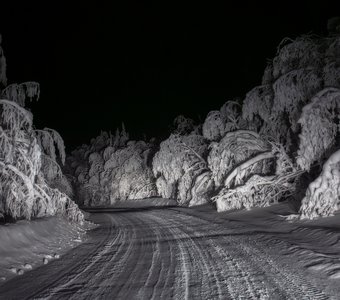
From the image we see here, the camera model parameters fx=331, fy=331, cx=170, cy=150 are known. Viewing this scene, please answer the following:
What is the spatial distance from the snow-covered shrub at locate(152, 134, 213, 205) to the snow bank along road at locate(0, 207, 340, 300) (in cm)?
1387

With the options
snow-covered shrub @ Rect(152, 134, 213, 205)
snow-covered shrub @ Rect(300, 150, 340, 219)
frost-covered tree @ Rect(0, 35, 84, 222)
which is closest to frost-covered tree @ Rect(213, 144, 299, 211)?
snow-covered shrub @ Rect(300, 150, 340, 219)

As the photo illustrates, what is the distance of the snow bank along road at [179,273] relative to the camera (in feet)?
16.5

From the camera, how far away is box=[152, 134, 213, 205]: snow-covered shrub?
926 inches

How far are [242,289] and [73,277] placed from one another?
3194 millimetres

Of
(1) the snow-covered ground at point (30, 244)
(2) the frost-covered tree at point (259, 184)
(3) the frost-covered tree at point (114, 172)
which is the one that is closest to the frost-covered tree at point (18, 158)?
(1) the snow-covered ground at point (30, 244)

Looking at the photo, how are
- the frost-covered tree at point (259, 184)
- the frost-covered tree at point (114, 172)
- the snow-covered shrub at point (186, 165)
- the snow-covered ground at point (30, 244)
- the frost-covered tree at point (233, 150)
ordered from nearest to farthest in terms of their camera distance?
the snow-covered ground at point (30, 244), the frost-covered tree at point (259, 184), the frost-covered tree at point (233, 150), the snow-covered shrub at point (186, 165), the frost-covered tree at point (114, 172)

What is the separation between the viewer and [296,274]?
5.63 metres

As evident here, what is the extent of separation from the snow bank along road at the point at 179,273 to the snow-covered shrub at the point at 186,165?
13.9 meters

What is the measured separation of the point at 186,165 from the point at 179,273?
20.3m

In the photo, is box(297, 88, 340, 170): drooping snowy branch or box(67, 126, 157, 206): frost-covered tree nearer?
box(297, 88, 340, 170): drooping snowy branch

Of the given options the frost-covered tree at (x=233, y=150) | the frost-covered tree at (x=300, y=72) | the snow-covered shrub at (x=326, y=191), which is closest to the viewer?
the snow-covered shrub at (x=326, y=191)

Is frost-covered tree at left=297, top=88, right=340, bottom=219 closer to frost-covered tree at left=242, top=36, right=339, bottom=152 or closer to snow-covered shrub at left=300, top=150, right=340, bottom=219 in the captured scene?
snow-covered shrub at left=300, top=150, right=340, bottom=219

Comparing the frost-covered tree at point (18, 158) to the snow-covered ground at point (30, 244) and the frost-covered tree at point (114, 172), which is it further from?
the frost-covered tree at point (114, 172)

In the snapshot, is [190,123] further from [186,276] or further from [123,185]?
[186,276]
